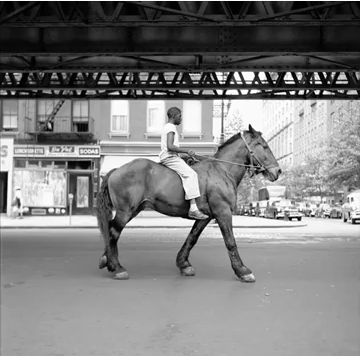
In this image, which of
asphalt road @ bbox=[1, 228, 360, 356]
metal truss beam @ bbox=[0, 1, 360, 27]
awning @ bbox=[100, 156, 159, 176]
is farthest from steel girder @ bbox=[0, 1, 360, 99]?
awning @ bbox=[100, 156, 159, 176]

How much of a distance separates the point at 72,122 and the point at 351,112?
25973 millimetres

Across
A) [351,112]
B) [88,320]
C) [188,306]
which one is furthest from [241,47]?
[351,112]

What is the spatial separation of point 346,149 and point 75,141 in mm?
25173

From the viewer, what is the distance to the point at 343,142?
46656mm

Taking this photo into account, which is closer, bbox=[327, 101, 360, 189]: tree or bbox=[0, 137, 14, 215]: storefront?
bbox=[0, 137, 14, 215]: storefront

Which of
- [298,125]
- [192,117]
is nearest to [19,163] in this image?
[192,117]

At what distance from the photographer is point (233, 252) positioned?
7836 mm

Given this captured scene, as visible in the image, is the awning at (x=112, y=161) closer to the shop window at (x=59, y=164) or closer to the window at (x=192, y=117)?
the shop window at (x=59, y=164)

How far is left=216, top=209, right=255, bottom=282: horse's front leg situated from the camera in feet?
25.3

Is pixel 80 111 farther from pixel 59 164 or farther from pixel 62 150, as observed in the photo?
pixel 59 164

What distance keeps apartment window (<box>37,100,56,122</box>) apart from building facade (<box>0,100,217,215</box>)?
0.08 metres

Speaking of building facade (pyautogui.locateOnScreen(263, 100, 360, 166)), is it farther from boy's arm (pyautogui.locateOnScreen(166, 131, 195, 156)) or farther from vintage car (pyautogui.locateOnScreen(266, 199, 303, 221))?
boy's arm (pyautogui.locateOnScreen(166, 131, 195, 156))

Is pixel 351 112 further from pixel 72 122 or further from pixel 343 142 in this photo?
pixel 72 122

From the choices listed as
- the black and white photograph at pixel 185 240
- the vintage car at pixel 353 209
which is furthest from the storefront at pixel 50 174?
the vintage car at pixel 353 209
